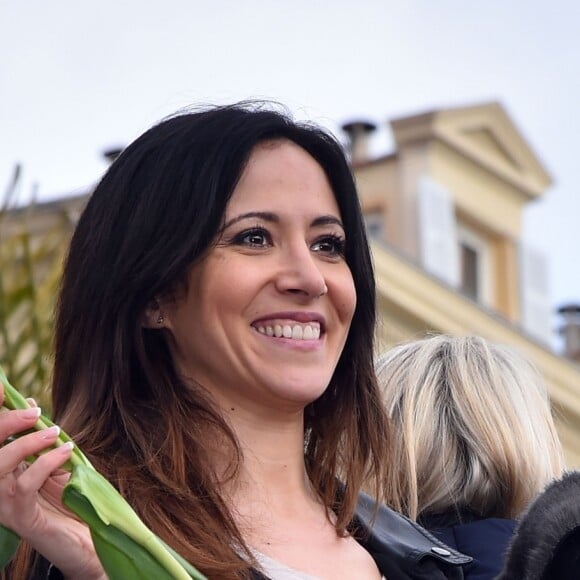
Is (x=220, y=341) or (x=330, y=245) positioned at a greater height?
(x=330, y=245)

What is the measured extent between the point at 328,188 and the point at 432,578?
0.63 metres

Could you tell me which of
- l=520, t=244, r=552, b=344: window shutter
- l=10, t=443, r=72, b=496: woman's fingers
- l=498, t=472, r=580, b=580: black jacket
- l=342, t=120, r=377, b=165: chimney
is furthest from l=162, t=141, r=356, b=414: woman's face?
l=520, t=244, r=552, b=344: window shutter

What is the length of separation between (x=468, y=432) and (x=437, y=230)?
1700 centimetres

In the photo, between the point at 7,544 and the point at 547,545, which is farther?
the point at 547,545

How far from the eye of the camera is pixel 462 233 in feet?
73.1

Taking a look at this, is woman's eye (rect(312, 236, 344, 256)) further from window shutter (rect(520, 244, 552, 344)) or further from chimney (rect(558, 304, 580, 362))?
chimney (rect(558, 304, 580, 362))

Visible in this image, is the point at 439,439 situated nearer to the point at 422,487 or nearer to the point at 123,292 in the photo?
the point at 422,487

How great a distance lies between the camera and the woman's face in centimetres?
314

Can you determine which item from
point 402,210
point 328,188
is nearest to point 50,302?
point 328,188

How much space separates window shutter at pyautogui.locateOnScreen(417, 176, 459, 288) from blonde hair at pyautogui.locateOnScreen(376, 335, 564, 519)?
16.2 m

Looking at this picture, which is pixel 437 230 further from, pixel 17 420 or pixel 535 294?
pixel 17 420

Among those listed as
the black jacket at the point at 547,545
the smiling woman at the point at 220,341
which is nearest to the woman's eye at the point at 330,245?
the smiling woman at the point at 220,341

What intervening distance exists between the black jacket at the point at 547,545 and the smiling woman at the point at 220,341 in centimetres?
29

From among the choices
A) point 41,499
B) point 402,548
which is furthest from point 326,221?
point 41,499
